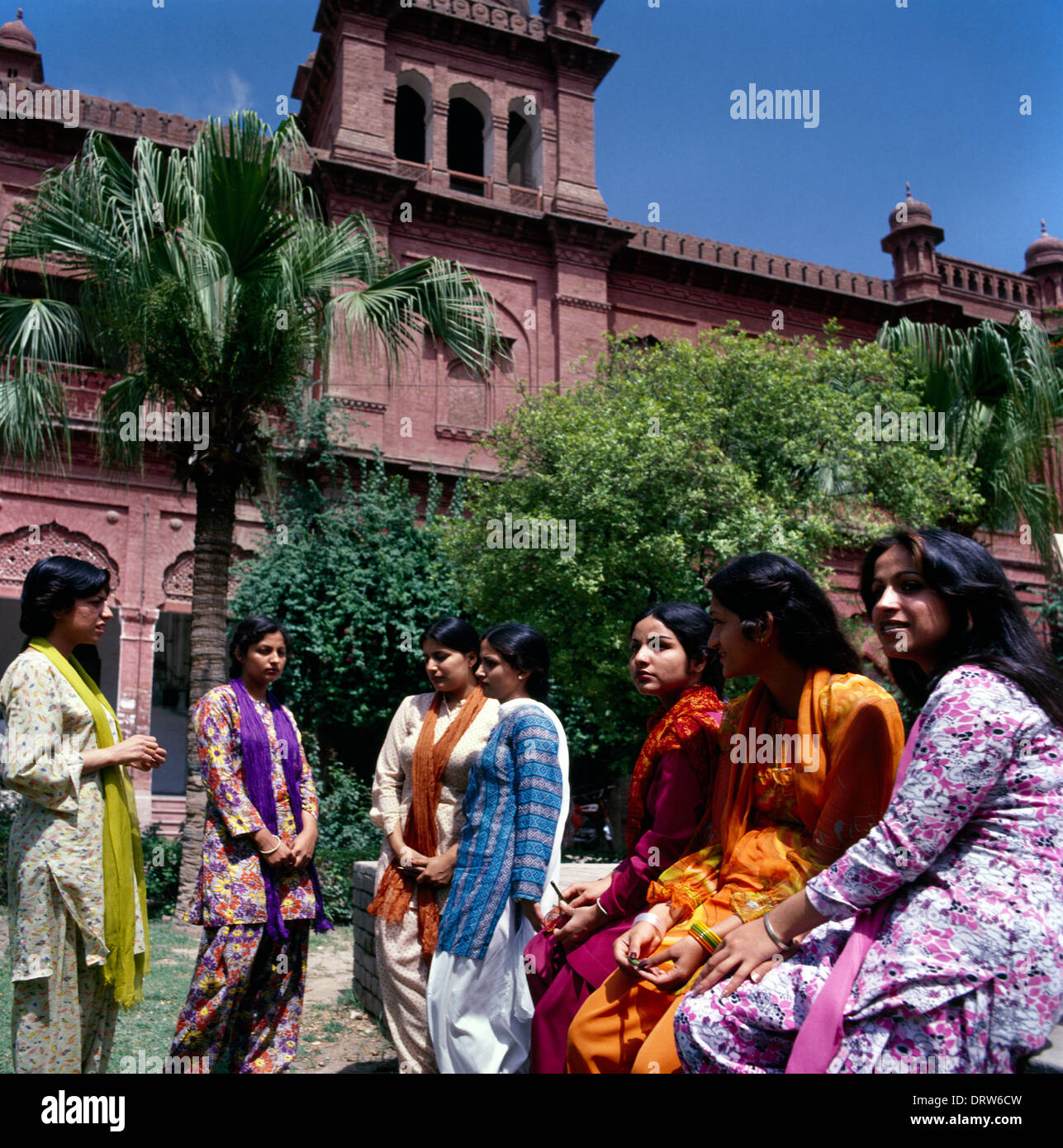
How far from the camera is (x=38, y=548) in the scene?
14289 millimetres

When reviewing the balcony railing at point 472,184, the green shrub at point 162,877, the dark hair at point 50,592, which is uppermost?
the balcony railing at point 472,184

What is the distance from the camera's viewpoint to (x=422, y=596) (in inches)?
530

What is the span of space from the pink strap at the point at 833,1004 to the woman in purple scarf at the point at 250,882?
2503mm

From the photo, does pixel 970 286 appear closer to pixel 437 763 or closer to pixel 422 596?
pixel 422 596

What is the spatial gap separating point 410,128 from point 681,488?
11553mm

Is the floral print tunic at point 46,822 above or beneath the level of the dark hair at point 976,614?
beneath

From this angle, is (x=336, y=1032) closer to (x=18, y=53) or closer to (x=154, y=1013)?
(x=154, y=1013)

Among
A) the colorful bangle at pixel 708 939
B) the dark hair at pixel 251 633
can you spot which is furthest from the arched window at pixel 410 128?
the colorful bangle at pixel 708 939

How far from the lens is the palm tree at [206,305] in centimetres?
802

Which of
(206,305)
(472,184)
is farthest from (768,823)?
(472,184)

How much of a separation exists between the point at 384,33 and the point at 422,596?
10.5m

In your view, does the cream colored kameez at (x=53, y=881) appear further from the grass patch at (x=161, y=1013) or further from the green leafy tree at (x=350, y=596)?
the green leafy tree at (x=350, y=596)

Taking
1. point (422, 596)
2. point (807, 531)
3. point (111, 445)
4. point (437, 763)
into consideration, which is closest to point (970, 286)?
point (807, 531)

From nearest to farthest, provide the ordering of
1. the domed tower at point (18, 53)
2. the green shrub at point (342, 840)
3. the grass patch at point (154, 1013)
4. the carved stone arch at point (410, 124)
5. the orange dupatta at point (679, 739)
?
the orange dupatta at point (679, 739) → the grass patch at point (154, 1013) → the green shrub at point (342, 840) → the domed tower at point (18, 53) → the carved stone arch at point (410, 124)
